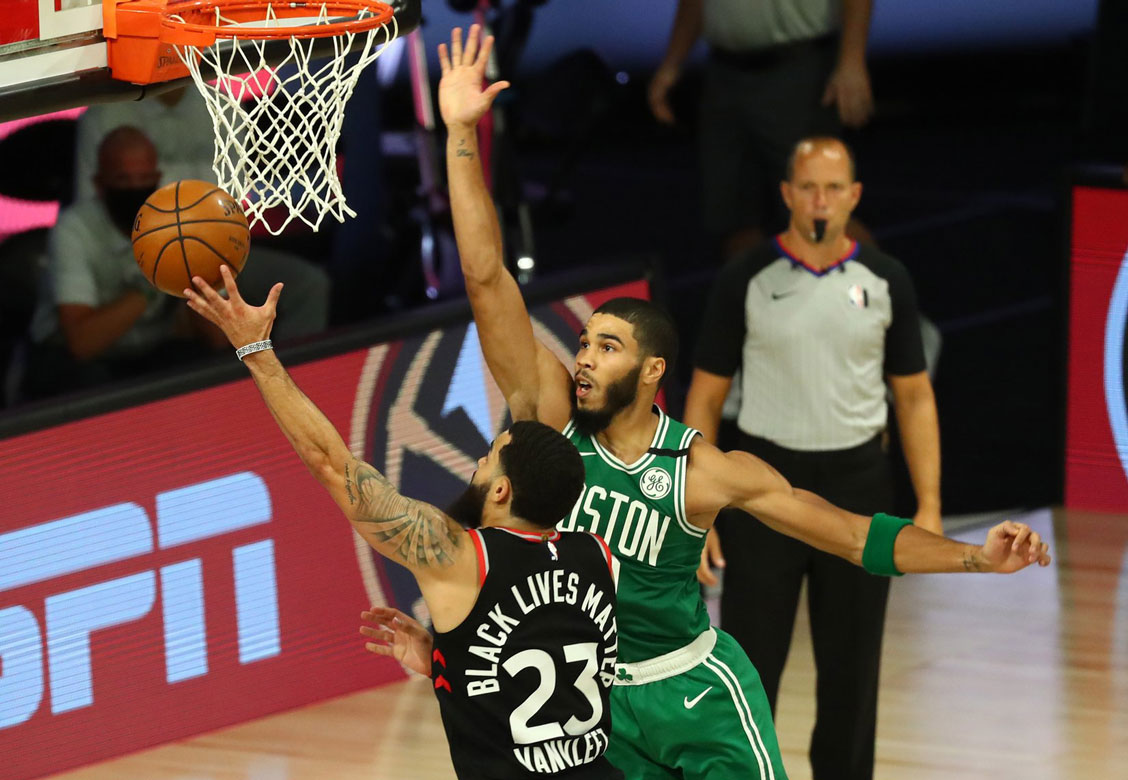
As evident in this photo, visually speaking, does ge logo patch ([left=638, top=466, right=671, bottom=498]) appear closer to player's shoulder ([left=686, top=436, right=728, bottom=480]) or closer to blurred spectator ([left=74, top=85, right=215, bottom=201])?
player's shoulder ([left=686, top=436, right=728, bottom=480])

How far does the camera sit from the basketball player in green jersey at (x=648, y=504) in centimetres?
471

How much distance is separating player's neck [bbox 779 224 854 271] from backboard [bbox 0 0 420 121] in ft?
7.24

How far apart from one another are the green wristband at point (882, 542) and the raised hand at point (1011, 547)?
0.28m

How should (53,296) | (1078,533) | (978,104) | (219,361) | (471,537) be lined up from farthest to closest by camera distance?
(978,104) → (1078,533) → (53,296) → (219,361) → (471,537)

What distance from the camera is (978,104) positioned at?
73.2ft

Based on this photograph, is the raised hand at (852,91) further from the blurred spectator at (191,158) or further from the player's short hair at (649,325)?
the player's short hair at (649,325)

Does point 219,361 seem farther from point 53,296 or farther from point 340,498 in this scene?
point 340,498

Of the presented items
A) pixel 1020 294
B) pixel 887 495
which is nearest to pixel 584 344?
pixel 887 495

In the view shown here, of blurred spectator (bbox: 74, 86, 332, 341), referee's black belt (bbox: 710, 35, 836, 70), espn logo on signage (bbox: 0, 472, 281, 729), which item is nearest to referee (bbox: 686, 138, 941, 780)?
espn logo on signage (bbox: 0, 472, 281, 729)

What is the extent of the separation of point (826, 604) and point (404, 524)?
2.17m

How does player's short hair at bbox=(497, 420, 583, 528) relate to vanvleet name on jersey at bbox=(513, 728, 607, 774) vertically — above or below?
above

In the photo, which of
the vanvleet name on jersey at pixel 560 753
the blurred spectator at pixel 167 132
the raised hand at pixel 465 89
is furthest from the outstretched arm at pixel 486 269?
the blurred spectator at pixel 167 132

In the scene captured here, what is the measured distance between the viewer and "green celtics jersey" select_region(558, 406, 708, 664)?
472 centimetres

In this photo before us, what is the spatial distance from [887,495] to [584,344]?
1.60 metres
